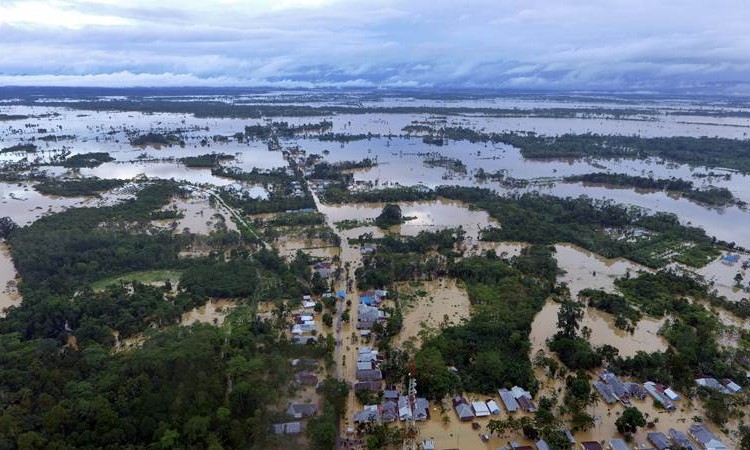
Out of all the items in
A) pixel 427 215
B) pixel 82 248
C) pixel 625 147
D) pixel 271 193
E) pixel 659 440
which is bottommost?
pixel 659 440

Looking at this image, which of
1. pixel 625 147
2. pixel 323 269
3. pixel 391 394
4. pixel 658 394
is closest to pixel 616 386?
pixel 658 394

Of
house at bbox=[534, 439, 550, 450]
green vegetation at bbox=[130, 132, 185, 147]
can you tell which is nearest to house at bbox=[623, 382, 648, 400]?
house at bbox=[534, 439, 550, 450]

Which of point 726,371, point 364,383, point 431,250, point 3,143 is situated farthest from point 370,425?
point 3,143

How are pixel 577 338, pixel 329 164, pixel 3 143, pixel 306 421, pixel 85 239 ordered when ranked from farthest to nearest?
pixel 3 143 < pixel 329 164 < pixel 85 239 < pixel 577 338 < pixel 306 421

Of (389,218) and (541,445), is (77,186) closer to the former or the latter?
(389,218)

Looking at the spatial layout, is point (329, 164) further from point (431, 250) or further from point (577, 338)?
point (577, 338)

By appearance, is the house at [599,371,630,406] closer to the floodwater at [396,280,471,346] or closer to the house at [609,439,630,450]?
the house at [609,439,630,450]
